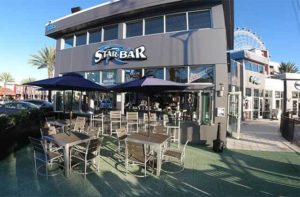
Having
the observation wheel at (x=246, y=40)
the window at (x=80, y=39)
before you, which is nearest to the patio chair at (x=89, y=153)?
the window at (x=80, y=39)

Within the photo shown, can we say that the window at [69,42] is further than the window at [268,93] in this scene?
No

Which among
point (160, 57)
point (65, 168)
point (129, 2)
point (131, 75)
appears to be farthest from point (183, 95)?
point (65, 168)

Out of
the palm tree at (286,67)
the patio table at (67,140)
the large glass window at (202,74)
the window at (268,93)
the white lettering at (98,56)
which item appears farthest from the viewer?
the palm tree at (286,67)

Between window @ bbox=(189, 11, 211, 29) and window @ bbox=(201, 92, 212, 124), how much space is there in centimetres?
317

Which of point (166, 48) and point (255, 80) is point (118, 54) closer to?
→ point (166, 48)

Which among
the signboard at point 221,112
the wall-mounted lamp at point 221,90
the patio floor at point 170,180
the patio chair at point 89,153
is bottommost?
the patio floor at point 170,180

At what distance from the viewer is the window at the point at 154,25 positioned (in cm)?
1241

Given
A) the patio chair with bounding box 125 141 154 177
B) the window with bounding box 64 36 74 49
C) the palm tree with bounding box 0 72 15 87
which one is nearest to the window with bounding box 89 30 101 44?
the window with bounding box 64 36 74 49

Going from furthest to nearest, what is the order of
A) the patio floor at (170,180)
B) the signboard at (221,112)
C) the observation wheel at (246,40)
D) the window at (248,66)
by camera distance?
the observation wheel at (246,40) → the window at (248,66) → the signboard at (221,112) → the patio floor at (170,180)

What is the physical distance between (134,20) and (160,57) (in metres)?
2.76

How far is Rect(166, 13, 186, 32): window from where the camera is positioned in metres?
11.9

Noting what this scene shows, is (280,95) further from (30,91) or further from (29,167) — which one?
(30,91)

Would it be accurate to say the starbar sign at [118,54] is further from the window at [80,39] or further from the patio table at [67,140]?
the patio table at [67,140]

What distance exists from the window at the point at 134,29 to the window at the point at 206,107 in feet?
15.9
